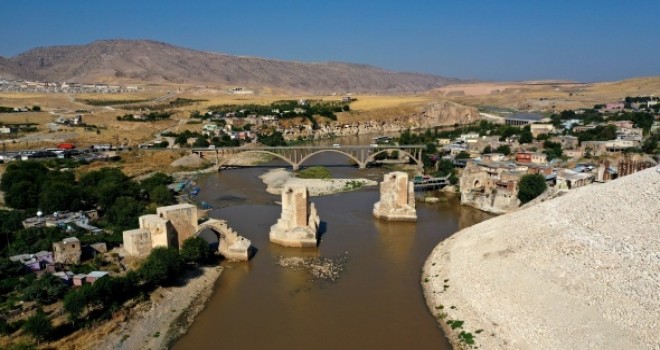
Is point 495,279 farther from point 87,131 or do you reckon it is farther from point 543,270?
point 87,131

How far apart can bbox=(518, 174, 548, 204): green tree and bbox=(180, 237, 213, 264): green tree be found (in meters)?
22.9

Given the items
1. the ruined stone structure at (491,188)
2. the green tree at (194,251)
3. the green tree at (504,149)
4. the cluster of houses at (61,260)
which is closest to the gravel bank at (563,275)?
the ruined stone structure at (491,188)

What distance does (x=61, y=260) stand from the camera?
23719mm

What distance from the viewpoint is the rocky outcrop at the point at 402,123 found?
9229 centimetres

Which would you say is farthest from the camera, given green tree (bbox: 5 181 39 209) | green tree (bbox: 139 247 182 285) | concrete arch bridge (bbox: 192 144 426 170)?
concrete arch bridge (bbox: 192 144 426 170)

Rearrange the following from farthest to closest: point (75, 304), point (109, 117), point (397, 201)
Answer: point (109, 117) < point (397, 201) < point (75, 304)

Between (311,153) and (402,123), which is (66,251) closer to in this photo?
(311,153)

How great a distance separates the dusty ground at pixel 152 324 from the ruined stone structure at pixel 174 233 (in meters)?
2.81

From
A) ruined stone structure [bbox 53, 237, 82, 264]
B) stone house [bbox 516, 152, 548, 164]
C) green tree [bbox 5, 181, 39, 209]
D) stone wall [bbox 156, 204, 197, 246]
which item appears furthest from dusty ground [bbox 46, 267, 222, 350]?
stone house [bbox 516, 152, 548, 164]

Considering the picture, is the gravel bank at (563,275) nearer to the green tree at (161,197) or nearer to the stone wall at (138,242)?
the stone wall at (138,242)

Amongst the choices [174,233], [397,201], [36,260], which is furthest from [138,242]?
[397,201]

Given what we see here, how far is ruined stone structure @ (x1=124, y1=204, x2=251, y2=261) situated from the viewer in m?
25.0

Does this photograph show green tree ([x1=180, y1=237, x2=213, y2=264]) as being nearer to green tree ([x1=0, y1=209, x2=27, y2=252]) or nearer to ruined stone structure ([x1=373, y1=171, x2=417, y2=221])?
green tree ([x1=0, y1=209, x2=27, y2=252])

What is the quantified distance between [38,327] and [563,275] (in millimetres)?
20468
